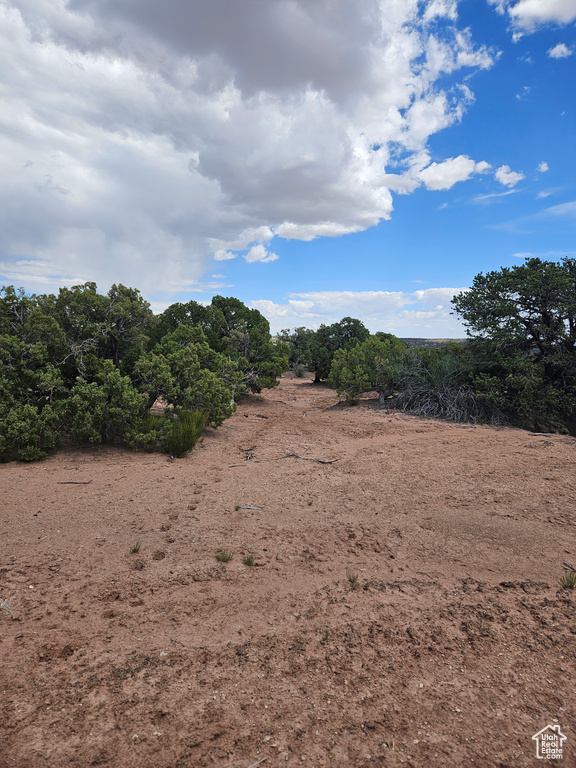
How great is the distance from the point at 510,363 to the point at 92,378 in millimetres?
11710

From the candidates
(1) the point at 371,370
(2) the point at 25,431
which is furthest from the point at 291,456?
(1) the point at 371,370

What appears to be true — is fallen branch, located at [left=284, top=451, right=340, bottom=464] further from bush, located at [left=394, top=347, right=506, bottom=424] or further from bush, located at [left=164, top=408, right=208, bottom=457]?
bush, located at [left=394, top=347, right=506, bottom=424]

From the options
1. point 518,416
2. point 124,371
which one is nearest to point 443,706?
point 124,371

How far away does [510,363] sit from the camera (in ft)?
38.6

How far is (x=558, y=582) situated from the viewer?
3629 millimetres

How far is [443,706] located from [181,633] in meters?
1.89

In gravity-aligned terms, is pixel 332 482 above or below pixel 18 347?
below

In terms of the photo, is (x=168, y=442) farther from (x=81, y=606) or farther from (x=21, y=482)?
(x=81, y=606)

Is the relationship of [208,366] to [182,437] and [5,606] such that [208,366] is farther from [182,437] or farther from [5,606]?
[5,606]

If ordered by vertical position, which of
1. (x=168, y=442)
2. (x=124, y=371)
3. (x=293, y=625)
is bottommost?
(x=293, y=625)

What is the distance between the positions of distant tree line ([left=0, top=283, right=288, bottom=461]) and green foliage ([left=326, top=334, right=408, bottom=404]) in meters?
6.50

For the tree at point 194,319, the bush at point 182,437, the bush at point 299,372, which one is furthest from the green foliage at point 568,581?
the bush at point 299,372

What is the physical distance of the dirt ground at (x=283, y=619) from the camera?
2143 millimetres

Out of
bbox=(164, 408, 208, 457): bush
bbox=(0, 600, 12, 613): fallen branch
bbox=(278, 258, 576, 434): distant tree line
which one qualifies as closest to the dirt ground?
bbox=(0, 600, 12, 613): fallen branch
